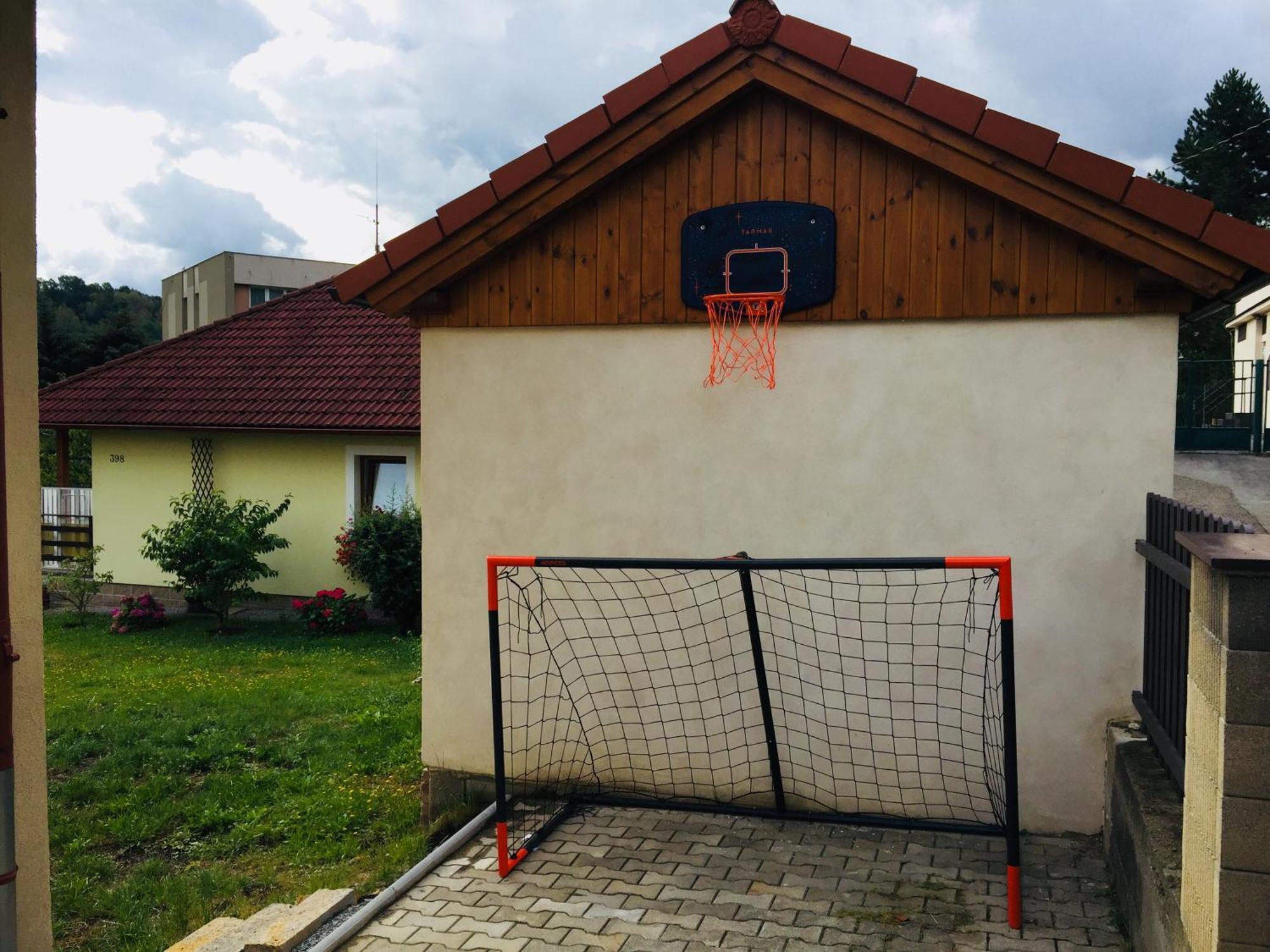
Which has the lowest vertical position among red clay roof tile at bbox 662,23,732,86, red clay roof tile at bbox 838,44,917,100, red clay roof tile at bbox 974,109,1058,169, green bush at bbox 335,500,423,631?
green bush at bbox 335,500,423,631

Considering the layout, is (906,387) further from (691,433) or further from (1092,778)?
(1092,778)

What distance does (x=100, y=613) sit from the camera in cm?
1759

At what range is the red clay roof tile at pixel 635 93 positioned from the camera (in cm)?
614

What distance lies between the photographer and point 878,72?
5.79 metres

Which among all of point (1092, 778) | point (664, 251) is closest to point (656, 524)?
point (664, 251)

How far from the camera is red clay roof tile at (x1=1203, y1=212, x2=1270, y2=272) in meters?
5.24

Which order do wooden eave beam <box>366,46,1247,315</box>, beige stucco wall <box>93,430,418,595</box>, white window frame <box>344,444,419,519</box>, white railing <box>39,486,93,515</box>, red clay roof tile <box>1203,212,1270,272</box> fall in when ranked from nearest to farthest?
red clay roof tile <box>1203,212,1270,272</box>, wooden eave beam <box>366,46,1247,315</box>, white window frame <box>344,444,419,519</box>, beige stucco wall <box>93,430,418,595</box>, white railing <box>39,486,93,515</box>

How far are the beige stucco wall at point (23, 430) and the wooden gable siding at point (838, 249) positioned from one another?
119 inches

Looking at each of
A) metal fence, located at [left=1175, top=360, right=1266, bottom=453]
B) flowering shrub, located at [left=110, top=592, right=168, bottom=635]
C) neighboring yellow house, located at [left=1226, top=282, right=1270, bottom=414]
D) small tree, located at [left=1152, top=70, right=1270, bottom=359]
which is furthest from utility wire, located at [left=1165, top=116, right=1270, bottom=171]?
flowering shrub, located at [left=110, top=592, right=168, bottom=635]

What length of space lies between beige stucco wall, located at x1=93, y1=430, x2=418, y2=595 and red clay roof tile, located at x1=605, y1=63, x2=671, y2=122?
10.5 m

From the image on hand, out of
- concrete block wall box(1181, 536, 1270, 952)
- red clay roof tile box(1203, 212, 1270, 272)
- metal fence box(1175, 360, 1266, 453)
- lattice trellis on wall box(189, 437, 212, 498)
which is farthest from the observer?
lattice trellis on wall box(189, 437, 212, 498)

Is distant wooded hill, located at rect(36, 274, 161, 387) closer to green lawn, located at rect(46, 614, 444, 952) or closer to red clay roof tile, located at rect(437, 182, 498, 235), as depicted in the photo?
green lawn, located at rect(46, 614, 444, 952)

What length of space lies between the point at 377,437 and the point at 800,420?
436 inches

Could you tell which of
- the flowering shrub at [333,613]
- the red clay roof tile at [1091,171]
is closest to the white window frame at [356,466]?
the flowering shrub at [333,613]
